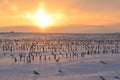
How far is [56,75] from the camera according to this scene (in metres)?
17.7

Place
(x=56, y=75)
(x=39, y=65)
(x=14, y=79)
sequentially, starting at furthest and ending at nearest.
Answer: (x=39, y=65)
(x=56, y=75)
(x=14, y=79)

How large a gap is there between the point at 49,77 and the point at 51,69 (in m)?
2.87

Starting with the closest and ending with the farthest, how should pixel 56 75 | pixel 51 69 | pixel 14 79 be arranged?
pixel 14 79 < pixel 56 75 < pixel 51 69

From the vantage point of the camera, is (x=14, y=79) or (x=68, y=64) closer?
(x=14, y=79)

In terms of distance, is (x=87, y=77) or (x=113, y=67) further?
(x=113, y=67)

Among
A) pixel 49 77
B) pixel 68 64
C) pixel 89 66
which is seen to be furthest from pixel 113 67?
pixel 49 77

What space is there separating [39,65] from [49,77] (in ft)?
15.1

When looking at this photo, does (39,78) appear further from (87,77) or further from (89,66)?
(89,66)

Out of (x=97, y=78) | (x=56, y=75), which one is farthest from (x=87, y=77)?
(x=56, y=75)

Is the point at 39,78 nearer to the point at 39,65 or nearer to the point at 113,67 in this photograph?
the point at 39,65

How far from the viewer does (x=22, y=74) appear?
704 inches

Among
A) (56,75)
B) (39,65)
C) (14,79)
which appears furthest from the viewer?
(39,65)

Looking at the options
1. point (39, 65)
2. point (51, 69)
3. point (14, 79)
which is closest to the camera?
point (14, 79)

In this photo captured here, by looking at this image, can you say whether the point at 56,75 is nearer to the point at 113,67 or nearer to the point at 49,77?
the point at 49,77
